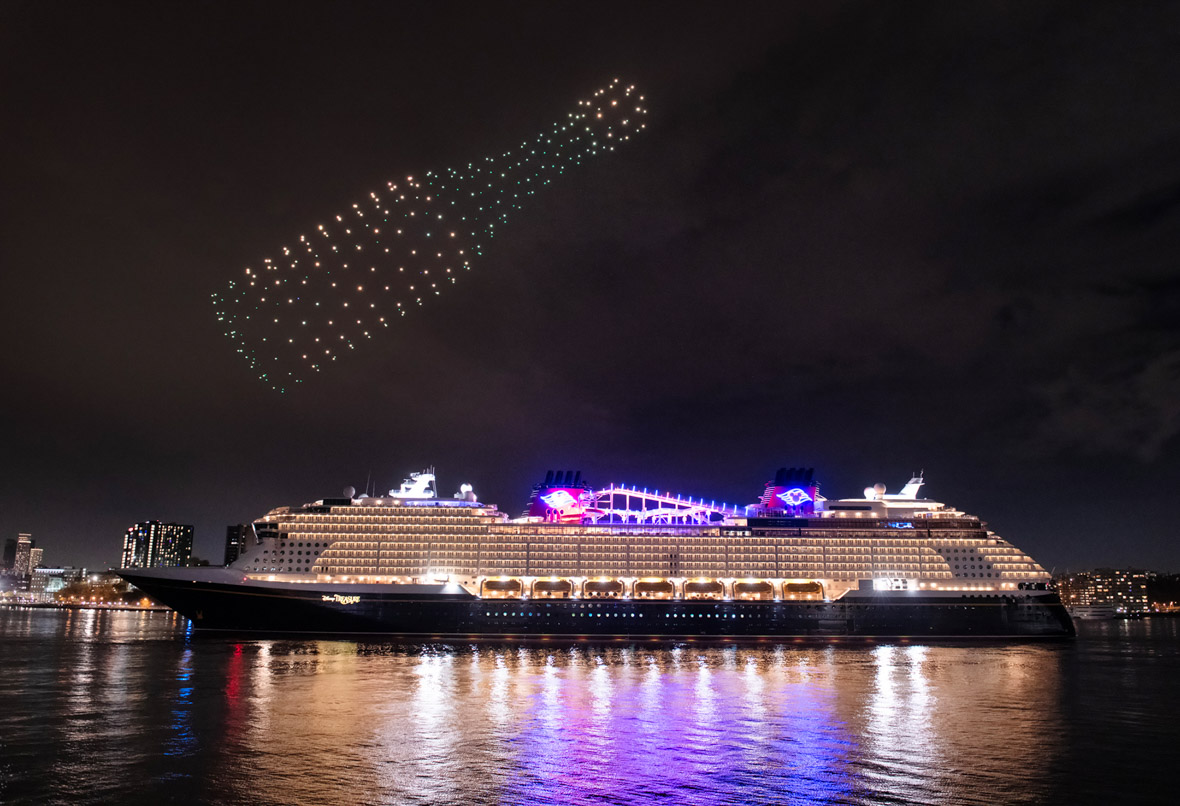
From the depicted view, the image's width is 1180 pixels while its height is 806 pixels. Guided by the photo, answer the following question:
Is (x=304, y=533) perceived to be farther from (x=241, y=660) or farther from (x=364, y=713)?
(x=364, y=713)

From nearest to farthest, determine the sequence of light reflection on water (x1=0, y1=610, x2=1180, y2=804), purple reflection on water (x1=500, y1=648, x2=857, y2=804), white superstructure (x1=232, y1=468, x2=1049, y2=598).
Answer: purple reflection on water (x1=500, y1=648, x2=857, y2=804) < light reflection on water (x1=0, y1=610, x2=1180, y2=804) < white superstructure (x1=232, y1=468, x2=1049, y2=598)

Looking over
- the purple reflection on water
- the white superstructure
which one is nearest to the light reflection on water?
the purple reflection on water

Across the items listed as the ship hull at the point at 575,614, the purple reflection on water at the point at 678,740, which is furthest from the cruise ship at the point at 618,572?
the purple reflection on water at the point at 678,740

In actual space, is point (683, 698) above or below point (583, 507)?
below

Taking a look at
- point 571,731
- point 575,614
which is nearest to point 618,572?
point 575,614

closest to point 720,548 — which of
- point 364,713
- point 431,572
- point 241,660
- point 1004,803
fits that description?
point 431,572

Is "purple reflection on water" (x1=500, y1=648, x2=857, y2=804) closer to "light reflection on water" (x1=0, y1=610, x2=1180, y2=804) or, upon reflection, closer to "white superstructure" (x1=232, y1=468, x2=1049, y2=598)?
"light reflection on water" (x1=0, y1=610, x2=1180, y2=804)

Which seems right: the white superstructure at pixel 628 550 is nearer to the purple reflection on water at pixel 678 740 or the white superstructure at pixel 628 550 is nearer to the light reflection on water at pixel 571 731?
the light reflection on water at pixel 571 731

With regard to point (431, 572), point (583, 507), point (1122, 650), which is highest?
point (583, 507)
